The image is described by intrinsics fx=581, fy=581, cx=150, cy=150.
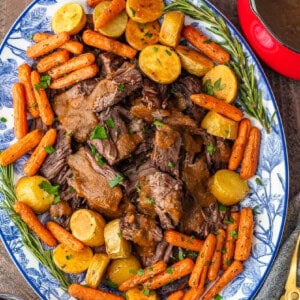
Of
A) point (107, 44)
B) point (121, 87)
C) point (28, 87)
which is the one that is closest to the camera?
point (121, 87)

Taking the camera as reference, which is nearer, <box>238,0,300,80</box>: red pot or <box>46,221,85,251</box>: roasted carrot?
<box>238,0,300,80</box>: red pot

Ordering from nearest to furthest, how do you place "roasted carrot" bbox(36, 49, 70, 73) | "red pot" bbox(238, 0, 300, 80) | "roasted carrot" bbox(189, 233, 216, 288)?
1. "red pot" bbox(238, 0, 300, 80)
2. "roasted carrot" bbox(189, 233, 216, 288)
3. "roasted carrot" bbox(36, 49, 70, 73)

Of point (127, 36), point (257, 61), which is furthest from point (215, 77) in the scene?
point (127, 36)

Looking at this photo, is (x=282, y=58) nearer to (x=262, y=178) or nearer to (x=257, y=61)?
(x=257, y=61)

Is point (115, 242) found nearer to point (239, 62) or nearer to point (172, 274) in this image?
point (172, 274)

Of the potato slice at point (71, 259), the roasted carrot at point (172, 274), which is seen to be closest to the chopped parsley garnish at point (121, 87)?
the potato slice at point (71, 259)

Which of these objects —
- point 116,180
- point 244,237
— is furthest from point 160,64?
point 244,237

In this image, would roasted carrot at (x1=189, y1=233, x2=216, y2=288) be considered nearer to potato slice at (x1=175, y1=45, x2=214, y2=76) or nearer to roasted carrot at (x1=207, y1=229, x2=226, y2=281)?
roasted carrot at (x1=207, y1=229, x2=226, y2=281)

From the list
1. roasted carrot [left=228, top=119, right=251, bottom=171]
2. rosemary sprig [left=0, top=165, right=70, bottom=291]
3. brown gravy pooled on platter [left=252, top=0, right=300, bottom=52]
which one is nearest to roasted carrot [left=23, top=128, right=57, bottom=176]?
rosemary sprig [left=0, top=165, right=70, bottom=291]

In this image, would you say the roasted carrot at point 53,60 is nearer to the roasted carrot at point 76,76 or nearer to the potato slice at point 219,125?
the roasted carrot at point 76,76
